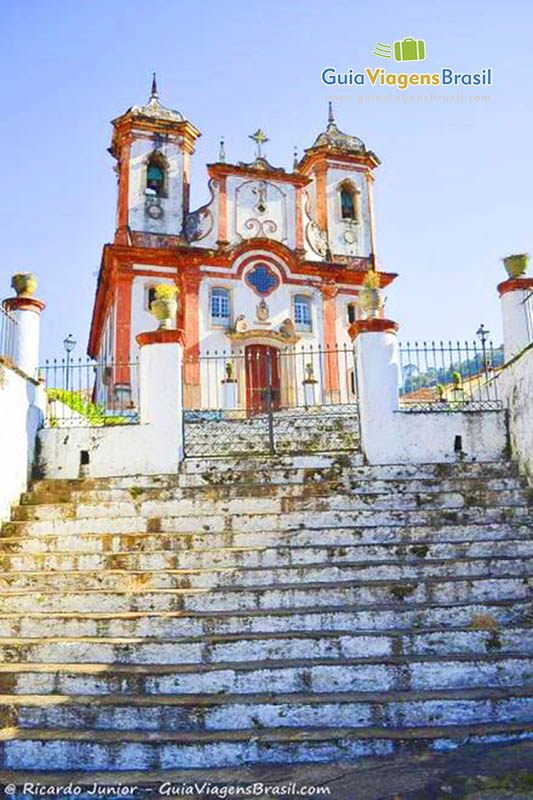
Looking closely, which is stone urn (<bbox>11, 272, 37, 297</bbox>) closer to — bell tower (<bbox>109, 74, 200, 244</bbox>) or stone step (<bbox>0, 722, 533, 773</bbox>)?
stone step (<bbox>0, 722, 533, 773</bbox>)

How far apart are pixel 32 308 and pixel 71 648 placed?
5.13m

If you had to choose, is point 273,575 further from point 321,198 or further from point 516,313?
point 321,198

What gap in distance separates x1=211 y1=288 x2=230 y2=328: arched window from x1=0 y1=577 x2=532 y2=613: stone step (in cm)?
1590

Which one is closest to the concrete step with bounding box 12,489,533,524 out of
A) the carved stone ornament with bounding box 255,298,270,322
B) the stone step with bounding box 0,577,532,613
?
the stone step with bounding box 0,577,532,613

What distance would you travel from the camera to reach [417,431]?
908 centimetres

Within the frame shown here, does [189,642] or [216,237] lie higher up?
[216,237]

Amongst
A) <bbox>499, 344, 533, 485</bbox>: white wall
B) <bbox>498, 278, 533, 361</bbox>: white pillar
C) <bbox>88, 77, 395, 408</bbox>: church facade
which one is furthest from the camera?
<bbox>88, 77, 395, 408</bbox>: church facade

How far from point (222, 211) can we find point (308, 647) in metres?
19.3

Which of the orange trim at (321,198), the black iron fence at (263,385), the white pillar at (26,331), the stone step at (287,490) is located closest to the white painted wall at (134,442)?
the stone step at (287,490)

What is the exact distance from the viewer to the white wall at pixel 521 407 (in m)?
8.34

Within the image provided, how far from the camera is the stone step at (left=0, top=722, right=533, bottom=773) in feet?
15.6

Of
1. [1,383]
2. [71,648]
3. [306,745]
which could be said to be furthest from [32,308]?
[306,745]

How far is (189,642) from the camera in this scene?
5754 mm

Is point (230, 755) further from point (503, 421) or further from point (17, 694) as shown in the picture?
point (503, 421)
